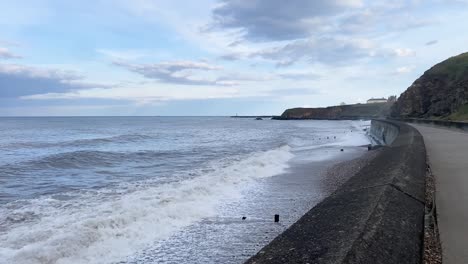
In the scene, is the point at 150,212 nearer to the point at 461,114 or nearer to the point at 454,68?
the point at 461,114

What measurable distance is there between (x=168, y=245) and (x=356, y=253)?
182 inches

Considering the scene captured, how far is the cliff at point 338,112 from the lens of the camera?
520 ft

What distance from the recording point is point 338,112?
175125 millimetres

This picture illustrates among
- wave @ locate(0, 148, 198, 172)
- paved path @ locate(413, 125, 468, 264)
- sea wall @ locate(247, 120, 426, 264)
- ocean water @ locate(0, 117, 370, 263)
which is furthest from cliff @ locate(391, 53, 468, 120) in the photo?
sea wall @ locate(247, 120, 426, 264)

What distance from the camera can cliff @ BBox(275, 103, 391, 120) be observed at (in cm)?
15852

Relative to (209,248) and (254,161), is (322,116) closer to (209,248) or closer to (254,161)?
(254,161)

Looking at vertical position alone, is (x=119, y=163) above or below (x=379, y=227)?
below

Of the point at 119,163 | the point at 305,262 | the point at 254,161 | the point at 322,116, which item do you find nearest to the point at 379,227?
the point at 305,262

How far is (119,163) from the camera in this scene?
22078mm

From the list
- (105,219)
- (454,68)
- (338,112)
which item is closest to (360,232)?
(105,219)

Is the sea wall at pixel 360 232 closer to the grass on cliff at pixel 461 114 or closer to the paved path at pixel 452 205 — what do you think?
the paved path at pixel 452 205

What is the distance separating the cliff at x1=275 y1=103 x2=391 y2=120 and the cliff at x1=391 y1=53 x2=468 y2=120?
95952 millimetres

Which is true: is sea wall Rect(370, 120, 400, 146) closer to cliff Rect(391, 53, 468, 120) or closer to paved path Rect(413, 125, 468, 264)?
cliff Rect(391, 53, 468, 120)

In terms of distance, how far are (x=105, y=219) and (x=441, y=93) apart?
170 ft
